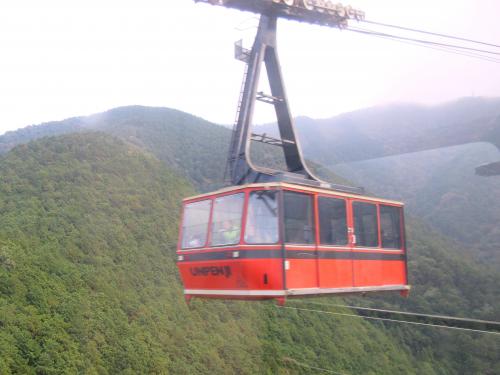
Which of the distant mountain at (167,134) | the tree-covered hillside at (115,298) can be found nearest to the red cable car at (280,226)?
the tree-covered hillside at (115,298)

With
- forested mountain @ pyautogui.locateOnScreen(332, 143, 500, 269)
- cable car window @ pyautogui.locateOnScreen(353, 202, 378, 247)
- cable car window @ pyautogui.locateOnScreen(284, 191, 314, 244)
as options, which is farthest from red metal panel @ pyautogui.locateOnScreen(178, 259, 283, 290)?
forested mountain @ pyautogui.locateOnScreen(332, 143, 500, 269)

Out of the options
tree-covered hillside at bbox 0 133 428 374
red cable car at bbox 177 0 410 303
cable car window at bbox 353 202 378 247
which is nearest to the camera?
red cable car at bbox 177 0 410 303

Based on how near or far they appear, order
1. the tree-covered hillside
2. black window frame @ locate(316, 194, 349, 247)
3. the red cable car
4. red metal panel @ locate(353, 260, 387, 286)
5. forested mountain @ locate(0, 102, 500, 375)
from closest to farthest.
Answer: the red cable car
black window frame @ locate(316, 194, 349, 247)
red metal panel @ locate(353, 260, 387, 286)
the tree-covered hillside
forested mountain @ locate(0, 102, 500, 375)

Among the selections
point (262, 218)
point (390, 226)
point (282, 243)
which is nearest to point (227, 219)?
point (262, 218)

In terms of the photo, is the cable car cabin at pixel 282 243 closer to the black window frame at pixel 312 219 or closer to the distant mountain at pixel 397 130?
the black window frame at pixel 312 219

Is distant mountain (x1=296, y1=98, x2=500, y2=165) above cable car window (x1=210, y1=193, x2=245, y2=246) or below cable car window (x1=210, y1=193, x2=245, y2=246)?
above

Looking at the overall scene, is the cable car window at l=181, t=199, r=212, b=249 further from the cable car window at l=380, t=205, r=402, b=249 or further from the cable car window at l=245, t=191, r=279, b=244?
the cable car window at l=380, t=205, r=402, b=249

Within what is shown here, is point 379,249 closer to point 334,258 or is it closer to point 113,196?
point 334,258

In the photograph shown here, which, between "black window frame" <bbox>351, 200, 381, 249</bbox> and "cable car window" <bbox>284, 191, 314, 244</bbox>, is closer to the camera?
"cable car window" <bbox>284, 191, 314, 244</bbox>
